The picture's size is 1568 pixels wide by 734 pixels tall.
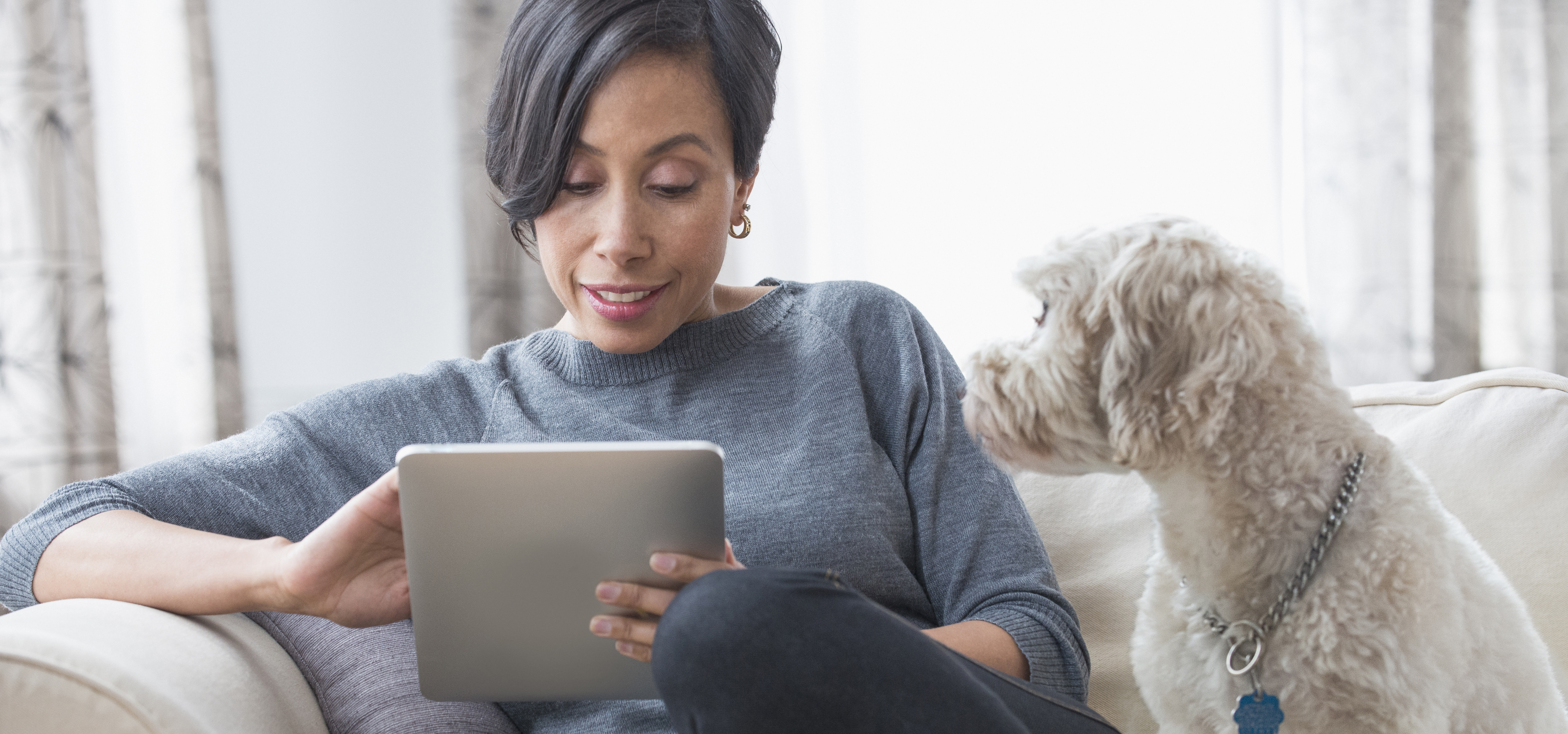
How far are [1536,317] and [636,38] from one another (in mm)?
2379

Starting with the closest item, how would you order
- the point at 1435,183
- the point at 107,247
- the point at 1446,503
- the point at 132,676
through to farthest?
the point at 132,676 < the point at 1446,503 < the point at 107,247 < the point at 1435,183

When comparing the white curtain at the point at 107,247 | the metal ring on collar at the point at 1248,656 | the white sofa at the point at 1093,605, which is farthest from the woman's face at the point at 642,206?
the white curtain at the point at 107,247

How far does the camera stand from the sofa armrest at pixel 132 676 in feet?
2.62

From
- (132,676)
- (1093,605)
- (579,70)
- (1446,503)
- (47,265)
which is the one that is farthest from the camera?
(47,265)

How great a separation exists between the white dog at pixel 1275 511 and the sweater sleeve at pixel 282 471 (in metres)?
0.75

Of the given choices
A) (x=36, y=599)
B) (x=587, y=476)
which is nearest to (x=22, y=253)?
(x=36, y=599)

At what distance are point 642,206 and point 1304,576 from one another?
752mm

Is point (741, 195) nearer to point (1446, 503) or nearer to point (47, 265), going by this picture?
point (1446, 503)

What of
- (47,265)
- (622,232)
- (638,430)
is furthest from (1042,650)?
(47,265)

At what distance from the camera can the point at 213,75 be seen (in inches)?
91.2

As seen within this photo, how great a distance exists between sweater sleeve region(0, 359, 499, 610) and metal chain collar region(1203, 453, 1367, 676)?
87 centimetres

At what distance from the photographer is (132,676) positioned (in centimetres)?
82

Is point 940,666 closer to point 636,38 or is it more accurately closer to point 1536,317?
point 636,38

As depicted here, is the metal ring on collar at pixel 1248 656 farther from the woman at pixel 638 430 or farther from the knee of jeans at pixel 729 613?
the knee of jeans at pixel 729 613
